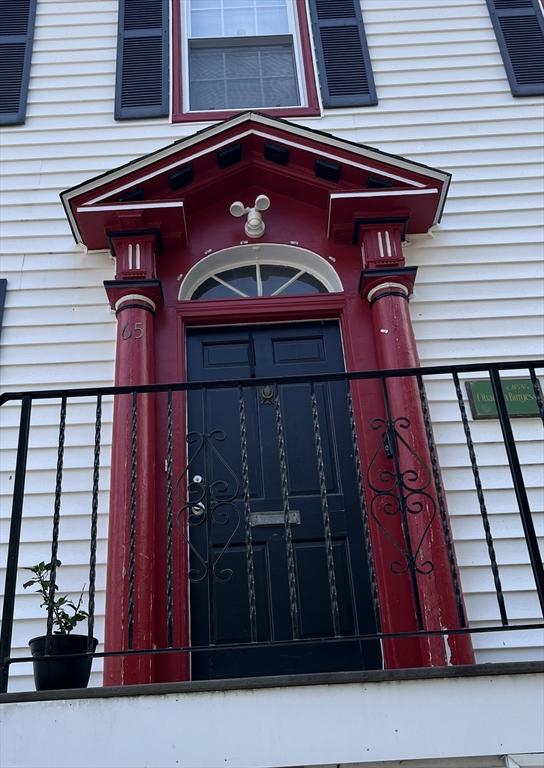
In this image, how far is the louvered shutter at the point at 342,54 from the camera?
6438 millimetres

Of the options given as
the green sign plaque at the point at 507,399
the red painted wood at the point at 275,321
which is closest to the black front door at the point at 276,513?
the red painted wood at the point at 275,321

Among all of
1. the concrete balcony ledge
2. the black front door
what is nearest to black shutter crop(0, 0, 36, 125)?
the black front door

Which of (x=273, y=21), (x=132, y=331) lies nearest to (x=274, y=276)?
(x=132, y=331)

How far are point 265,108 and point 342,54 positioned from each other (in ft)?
2.70

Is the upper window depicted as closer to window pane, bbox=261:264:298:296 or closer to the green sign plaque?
window pane, bbox=261:264:298:296

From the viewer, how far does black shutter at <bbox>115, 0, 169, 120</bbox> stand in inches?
253

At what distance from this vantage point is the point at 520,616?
15.1 ft

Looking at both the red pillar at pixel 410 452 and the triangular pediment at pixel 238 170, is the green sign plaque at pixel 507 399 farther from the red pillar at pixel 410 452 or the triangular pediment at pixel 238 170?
the triangular pediment at pixel 238 170

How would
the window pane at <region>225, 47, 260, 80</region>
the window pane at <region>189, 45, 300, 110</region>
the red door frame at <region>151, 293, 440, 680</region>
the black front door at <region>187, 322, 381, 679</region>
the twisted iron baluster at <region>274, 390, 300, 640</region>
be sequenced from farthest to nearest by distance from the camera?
1. the window pane at <region>225, 47, 260, 80</region>
2. the window pane at <region>189, 45, 300, 110</region>
3. the black front door at <region>187, 322, 381, 679</region>
4. the red door frame at <region>151, 293, 440, 680</region>
5. the twisted iron baluster at <region>274, 390, 300, 640</region>

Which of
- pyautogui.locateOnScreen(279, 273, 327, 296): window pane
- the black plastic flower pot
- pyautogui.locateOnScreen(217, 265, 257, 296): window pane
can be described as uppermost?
pyautogui.locateOnScreen(217, 265, 257, 296): window pane

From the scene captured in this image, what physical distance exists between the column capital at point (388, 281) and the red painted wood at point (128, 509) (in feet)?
4.79

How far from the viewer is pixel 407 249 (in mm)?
5812

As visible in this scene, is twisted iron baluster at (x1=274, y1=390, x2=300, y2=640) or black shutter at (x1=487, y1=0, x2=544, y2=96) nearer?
twisted iron baluster at (x1=274, y1=390, x2=300, y2=640)

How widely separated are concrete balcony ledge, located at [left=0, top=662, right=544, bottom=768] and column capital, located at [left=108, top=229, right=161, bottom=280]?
3075mm
